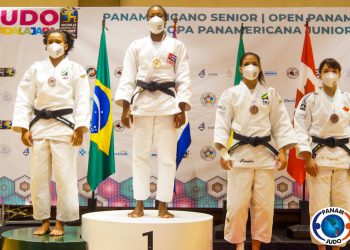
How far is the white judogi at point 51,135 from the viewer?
4.23m

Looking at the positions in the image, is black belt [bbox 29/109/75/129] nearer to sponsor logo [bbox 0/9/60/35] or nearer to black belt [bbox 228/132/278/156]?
black belt [bbox 228/132/278/156]

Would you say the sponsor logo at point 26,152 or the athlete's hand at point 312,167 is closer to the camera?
the athlete's hand at point 312,167

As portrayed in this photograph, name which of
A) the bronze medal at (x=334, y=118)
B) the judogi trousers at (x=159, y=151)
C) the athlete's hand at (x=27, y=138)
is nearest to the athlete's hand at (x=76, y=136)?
the athlete's hand at (x=27, y=138)

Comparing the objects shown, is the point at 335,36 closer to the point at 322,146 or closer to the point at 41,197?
the point at 322,146

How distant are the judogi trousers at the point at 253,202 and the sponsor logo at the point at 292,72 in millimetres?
2466

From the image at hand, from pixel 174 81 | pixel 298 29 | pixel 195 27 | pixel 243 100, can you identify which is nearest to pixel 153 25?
pixel 174 81

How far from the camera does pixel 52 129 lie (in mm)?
4223

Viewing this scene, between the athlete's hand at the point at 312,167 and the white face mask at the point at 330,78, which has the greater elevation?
the white face mask at the point at 330,78

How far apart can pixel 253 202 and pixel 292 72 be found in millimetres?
2670

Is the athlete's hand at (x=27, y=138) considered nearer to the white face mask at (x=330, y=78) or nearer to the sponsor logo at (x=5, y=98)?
the sponsor logo at (x=5, y=98)

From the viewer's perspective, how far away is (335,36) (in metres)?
6.38

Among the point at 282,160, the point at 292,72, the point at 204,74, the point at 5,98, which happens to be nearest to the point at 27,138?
the point at 282,160

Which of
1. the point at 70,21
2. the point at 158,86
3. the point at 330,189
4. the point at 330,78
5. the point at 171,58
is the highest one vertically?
the point at 70,21

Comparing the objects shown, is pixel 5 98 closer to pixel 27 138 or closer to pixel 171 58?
pixel 27 138
